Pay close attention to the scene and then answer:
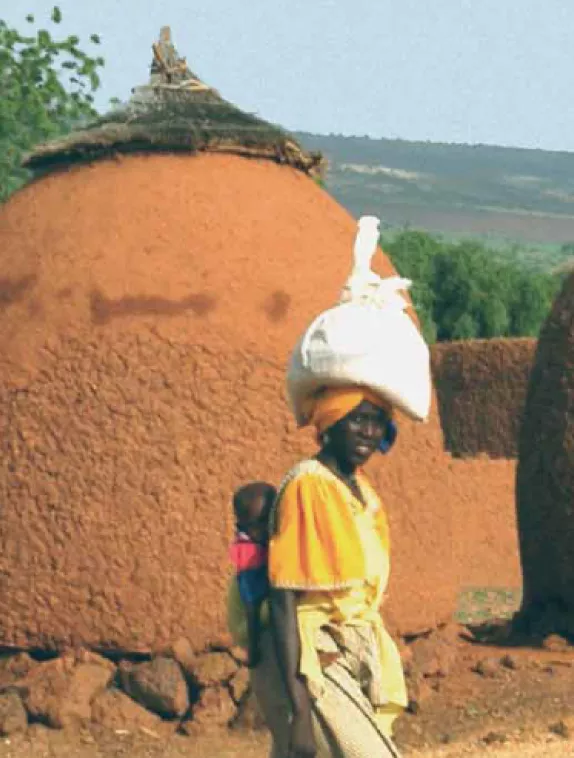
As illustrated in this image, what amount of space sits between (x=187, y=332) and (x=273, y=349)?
370 mm

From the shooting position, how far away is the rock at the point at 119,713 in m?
7.86

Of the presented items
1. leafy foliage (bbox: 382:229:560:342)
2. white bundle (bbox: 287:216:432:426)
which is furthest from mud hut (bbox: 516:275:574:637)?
leafy foliage (bbox: 382:229:560:342)

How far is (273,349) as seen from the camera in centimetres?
813

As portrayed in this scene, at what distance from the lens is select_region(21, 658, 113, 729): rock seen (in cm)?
781

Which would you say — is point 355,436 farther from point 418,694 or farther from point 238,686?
point 418,694

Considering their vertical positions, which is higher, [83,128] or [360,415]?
[83,128]

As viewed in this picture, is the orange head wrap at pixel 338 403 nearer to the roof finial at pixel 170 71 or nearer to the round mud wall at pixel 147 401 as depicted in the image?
the round mud wall at pixel 147 401

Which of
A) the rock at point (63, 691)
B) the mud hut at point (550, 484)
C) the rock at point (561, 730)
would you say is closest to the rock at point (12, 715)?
the rock at point (63, 691)

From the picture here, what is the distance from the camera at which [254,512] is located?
480cm

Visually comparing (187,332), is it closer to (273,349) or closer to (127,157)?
(273,349)

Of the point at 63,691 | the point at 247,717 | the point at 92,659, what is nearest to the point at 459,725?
the point at 247,717

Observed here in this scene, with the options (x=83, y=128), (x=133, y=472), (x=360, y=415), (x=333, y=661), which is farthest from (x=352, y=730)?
(x=83, y=128)

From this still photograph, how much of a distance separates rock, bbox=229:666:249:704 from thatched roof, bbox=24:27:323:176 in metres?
2.26

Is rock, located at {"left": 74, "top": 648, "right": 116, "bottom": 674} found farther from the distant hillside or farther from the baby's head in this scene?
the distant hillside
